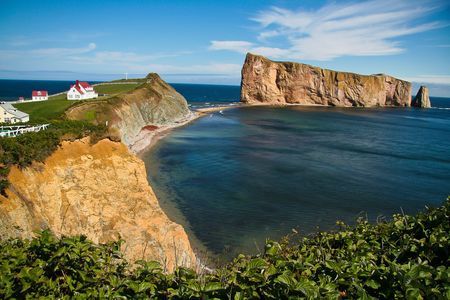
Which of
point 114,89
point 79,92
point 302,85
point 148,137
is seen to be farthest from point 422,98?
point 79,92

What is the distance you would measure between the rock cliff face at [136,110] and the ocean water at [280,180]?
229 inches

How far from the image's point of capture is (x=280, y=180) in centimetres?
3641

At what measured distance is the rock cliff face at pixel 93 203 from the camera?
48.5ft

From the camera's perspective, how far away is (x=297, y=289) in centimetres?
394

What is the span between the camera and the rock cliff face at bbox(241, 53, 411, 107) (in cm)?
13812

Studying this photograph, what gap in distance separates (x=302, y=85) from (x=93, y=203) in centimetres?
13462

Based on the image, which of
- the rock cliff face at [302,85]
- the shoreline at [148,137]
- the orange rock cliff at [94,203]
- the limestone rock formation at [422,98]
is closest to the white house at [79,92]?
the shoreline at [148,137]

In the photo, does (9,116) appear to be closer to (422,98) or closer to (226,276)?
(226,276)

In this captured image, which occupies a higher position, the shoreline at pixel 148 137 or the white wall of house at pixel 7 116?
the white wall of house at pixel 7 116

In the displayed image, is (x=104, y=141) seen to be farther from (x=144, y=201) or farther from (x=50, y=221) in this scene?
(x=50, y=221)

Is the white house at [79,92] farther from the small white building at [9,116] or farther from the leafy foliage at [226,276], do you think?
the leafy foliage at [226,276]

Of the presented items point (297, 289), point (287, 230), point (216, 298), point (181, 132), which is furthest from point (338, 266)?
point (181, 132)

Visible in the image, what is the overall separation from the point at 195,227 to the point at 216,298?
2034cm

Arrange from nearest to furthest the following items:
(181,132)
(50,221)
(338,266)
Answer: (338,266)
(50,221)
(181,132)
